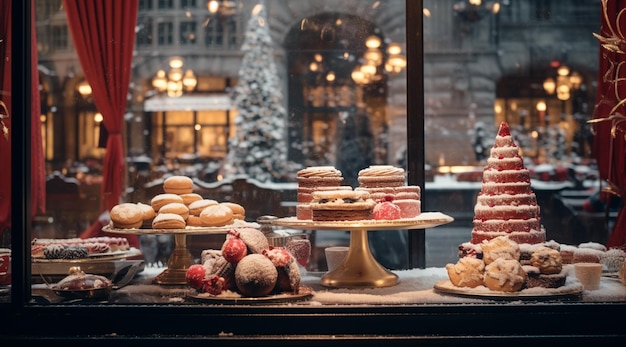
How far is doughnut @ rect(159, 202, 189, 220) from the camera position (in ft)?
11.7

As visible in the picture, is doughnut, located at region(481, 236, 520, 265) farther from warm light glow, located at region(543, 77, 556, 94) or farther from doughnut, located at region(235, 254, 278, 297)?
warm light glow, located at region(543, 77, 556, 94)

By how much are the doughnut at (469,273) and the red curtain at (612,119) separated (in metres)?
1.54

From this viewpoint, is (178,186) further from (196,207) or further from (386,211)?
(386,211)

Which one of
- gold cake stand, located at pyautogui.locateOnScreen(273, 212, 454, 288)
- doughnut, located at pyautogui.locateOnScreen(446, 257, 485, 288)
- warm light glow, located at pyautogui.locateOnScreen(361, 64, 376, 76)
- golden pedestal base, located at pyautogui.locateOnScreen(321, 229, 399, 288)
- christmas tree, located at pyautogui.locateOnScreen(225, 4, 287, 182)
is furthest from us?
warm light glow, located at pyautogui.locateOnScreen(361, 64, 376, 76)

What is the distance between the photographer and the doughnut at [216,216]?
3.52m

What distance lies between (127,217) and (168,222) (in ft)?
0.60

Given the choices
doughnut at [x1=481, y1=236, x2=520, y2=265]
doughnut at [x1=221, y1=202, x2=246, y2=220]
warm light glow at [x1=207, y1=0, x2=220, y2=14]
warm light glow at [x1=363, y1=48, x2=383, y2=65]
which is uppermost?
warm light glow at [x1=207, y1=0, x2=220, y2=14]

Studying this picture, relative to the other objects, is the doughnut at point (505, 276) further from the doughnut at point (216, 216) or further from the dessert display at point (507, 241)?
the doughnut at point (216, 216)

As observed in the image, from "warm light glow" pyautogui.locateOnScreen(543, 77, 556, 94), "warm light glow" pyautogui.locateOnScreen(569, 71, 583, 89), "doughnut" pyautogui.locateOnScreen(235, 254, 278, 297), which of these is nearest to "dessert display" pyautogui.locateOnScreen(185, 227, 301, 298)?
"doughnut" pyautogui.locateOnScreen(235, 254, 278, 297)

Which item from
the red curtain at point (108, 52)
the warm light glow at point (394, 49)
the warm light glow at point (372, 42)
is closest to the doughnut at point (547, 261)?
the red curtain at point (108, 52)

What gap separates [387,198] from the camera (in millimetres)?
3338

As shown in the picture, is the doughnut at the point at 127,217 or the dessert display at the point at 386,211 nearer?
the dessert display at the point at 386,211

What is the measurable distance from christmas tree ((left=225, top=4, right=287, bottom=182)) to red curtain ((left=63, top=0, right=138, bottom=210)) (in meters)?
8.14

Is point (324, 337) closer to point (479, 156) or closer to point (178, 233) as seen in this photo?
point (178, 233)
